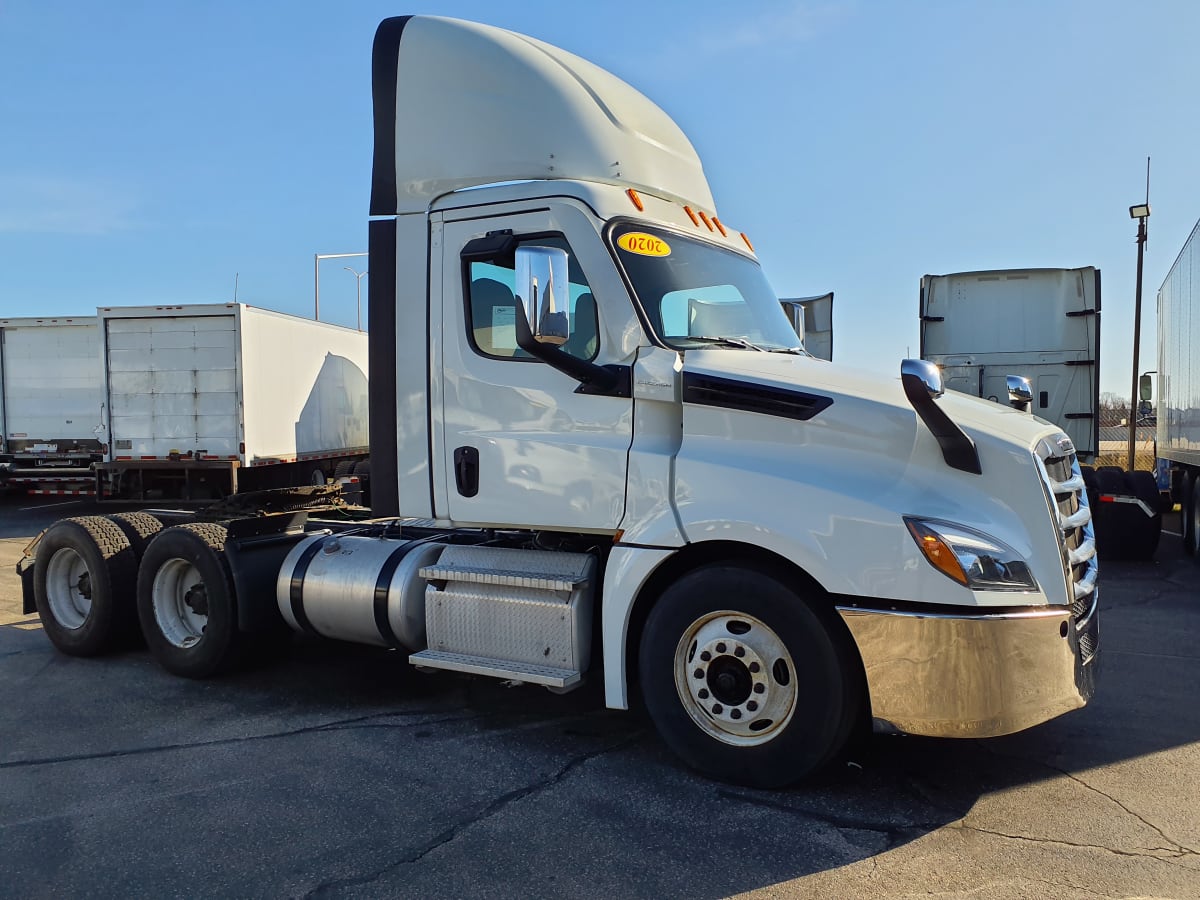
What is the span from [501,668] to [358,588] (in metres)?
1.25

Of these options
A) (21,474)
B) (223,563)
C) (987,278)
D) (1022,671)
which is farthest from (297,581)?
(21,474)

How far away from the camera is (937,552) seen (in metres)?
3.61

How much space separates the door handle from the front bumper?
6.70 ft

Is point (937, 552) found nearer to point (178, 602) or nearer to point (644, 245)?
point (644, 245)

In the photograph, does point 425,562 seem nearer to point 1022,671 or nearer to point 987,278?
point 1022,671

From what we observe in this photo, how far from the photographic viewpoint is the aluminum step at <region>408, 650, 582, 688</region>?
4.48 m

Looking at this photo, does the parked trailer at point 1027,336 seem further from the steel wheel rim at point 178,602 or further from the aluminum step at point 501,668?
the steel wheel rim at point 178,602

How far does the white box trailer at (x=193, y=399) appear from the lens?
1466cm

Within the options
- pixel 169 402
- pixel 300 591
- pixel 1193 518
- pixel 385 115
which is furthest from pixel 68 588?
pixel 1193 518

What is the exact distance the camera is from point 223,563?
5.95m

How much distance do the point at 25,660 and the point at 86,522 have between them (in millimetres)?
1116

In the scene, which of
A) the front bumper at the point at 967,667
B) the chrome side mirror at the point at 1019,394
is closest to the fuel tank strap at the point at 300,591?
the front bumper at the point at 967,667

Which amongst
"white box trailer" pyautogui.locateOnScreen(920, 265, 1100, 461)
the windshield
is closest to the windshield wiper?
the windshield

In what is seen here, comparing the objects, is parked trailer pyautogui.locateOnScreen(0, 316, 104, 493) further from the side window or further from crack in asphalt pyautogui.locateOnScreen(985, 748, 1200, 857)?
crack in asphalt pyautogui.locateOnScreen(985, 748, 1200, 857)
